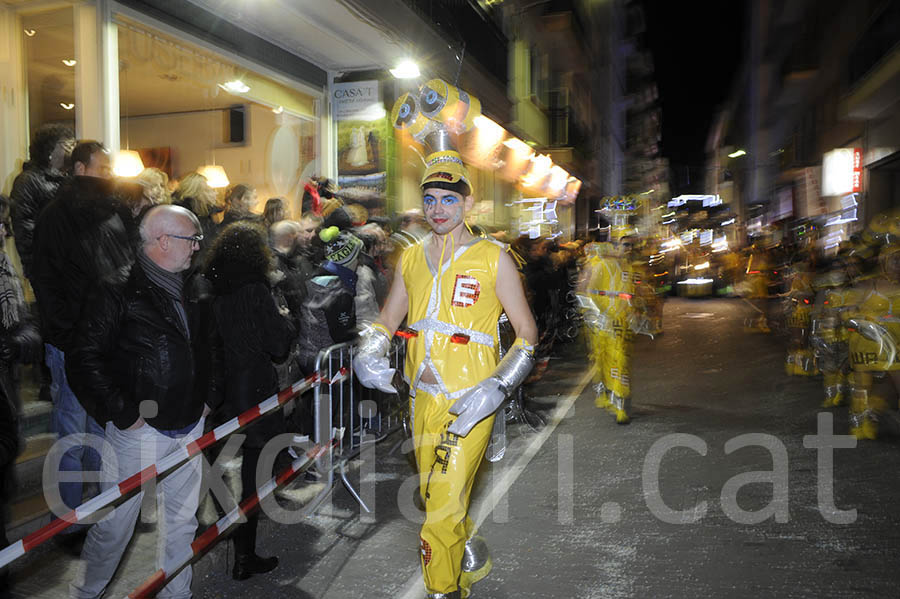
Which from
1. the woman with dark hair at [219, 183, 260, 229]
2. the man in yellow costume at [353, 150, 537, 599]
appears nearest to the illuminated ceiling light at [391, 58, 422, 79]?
Result: the woman with dark hair at [219, 183, 260, 229]

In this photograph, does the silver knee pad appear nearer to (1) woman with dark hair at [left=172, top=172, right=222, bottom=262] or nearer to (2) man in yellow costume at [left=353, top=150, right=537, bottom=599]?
(2) man in yellow costume at [left=353, top=150, right=537, bottom=599]

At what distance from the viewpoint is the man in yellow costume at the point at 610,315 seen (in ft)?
26.8

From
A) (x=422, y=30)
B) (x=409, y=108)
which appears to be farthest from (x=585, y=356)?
(x=409, y=108)

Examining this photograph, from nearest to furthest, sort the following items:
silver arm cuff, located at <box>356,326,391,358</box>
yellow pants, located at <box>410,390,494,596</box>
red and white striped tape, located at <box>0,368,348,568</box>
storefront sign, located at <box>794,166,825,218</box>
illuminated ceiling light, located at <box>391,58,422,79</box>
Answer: red and white striped tape, located at <box>0,368,348,568</box> < yellow pants, located at <box>410,390,494,596</box> < silver arm cuff, located at <box>356,326,391,358</box> < illuminated ceiling light, located at <box>391,58,422,79</box> < storefront sign, located at <box>794,166,825,218</box>

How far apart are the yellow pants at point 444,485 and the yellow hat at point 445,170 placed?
1.11m

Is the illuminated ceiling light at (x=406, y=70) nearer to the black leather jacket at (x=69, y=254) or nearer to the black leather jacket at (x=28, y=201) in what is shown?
the black leather jacket at (x=28, y=201)

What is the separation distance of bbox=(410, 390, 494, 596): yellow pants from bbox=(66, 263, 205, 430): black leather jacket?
4.02 feet

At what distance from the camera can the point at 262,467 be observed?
485 cm

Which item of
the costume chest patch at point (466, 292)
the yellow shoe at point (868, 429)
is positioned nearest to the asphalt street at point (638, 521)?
the yellow shoe at point (868, 429)

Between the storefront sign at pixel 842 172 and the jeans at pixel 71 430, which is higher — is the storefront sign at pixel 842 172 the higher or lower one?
the higher one

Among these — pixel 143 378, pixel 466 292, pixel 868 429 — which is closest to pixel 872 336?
pixel 868 429

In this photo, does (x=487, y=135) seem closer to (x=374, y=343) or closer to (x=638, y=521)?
(x=638, y=521)

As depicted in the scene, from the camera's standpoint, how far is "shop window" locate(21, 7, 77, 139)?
7207 millimetres

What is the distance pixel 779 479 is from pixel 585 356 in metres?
7.54
